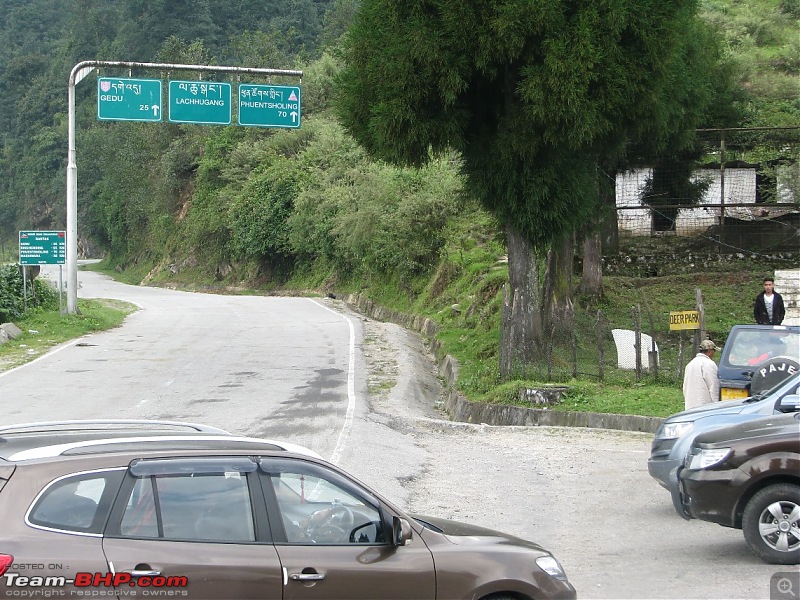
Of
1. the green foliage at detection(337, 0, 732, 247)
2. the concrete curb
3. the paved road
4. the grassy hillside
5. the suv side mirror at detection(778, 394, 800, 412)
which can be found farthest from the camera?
the green foliage at detection(337, 0, 732, 247)

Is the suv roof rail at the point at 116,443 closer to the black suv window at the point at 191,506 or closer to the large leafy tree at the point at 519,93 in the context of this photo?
the black suv window at the point at 191,506

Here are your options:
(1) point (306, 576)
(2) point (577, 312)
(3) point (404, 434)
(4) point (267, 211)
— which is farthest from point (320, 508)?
(4) point (267, 211)

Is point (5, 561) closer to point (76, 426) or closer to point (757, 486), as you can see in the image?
point (76, 426)

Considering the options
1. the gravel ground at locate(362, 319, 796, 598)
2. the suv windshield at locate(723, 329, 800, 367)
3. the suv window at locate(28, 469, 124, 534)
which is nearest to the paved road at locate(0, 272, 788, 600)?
the gravel ground at locate(362, 319, 796, 598)

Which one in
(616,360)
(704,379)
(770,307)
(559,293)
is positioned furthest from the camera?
(559,293)

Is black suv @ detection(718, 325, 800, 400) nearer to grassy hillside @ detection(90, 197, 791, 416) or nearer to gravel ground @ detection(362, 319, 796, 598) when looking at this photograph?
gravel ground @ detection(362, 319, 796, 598)

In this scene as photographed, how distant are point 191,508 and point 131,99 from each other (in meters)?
26.2

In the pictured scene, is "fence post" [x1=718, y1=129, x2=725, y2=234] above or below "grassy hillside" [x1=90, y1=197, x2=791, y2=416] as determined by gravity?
above

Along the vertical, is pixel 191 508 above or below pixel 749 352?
below

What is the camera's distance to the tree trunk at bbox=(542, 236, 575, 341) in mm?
25156

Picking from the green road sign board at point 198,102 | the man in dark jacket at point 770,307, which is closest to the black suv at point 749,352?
the man in dark jacket at point 770,307

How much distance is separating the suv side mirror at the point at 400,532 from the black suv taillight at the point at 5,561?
79.9 inches

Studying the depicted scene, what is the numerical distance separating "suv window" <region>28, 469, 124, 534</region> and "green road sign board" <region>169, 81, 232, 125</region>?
25.8 m

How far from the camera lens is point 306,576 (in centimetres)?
523
